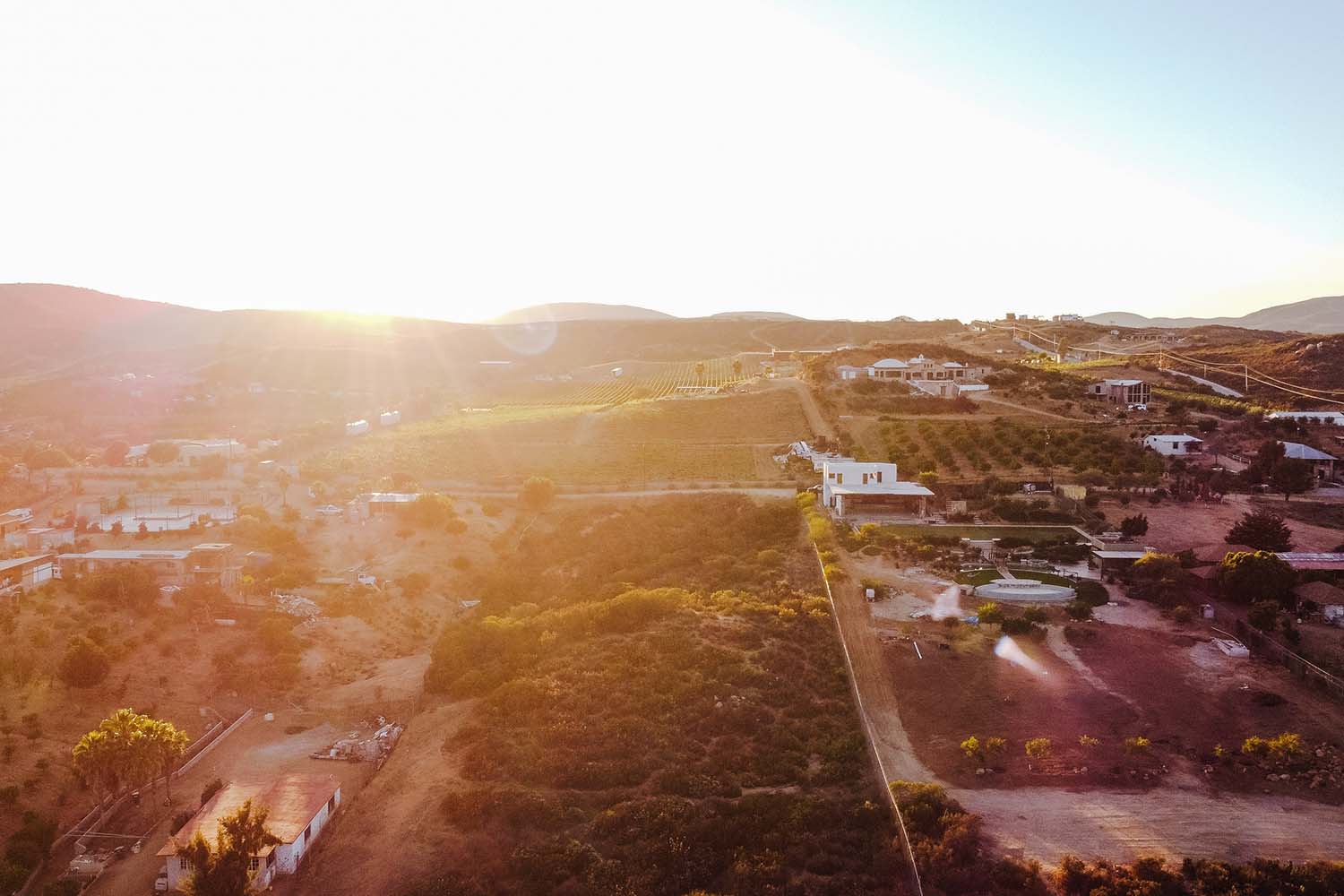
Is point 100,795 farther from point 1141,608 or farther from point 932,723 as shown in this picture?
point 1141,608

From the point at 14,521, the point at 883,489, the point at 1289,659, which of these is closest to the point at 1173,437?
the point at 883,489

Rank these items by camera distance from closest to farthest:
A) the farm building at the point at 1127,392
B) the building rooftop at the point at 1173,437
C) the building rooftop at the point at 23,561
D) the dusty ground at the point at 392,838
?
the dusty ground at the point at 392,838, the building rooftop at the point at 23,561, the building rooftop at the point at 1173,437, the farm building at the point at 1127,392

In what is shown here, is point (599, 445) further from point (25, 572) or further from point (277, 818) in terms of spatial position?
point (277, 818)

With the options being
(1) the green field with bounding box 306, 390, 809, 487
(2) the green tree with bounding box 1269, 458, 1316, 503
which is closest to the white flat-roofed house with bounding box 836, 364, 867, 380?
(1) the green field with bounding box 306, 390, 809, 487

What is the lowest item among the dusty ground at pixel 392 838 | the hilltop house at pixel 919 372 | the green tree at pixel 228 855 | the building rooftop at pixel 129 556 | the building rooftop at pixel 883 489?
the dusty ground at pixel 392 838

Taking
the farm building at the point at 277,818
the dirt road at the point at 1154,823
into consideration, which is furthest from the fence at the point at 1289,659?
the farm building at the point at 277,818

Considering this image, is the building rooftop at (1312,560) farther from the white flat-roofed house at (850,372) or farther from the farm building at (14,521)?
the farm building at (14,521)

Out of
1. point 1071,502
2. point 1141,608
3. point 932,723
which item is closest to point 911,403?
point 1071,502
